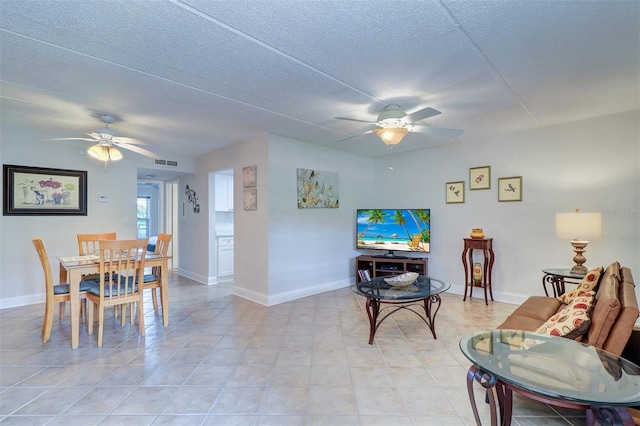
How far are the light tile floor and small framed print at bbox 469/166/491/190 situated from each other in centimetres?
180

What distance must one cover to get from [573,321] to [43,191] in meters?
6.00

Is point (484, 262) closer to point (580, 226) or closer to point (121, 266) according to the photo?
point (580, 226)

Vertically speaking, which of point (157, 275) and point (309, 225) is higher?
point (309, 225)

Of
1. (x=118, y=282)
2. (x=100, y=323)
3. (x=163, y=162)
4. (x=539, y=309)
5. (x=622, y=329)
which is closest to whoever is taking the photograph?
(x=622, y=329)

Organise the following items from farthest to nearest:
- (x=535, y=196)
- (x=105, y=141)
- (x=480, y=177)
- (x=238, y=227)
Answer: (x=238, y=227), (x=480, y=177), (x=535, y=196), (x=105, y=141)

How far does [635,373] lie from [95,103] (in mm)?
4394

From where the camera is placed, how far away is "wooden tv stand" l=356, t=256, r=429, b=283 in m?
4.66

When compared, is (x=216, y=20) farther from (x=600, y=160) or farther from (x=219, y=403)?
(x=600, y=160)

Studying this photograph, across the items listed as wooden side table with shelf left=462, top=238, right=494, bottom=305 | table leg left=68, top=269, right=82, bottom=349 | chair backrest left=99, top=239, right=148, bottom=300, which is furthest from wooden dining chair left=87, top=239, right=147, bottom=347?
wooden side table with shelf left=462, top=238, right=494, bottom=305

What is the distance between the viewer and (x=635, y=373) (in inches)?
53.6

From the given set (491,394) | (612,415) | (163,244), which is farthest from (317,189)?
(612,415)

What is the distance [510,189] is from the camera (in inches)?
163

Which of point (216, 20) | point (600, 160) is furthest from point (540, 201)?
point (216, 20)

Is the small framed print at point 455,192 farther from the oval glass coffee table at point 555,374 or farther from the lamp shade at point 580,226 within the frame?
the oval glass coffee table at point 555,374
